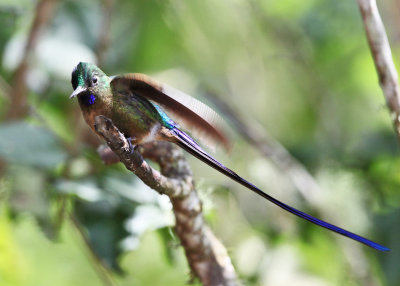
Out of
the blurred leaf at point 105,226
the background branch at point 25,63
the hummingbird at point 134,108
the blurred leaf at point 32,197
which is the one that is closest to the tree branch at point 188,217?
the hummingbird at point 134,108

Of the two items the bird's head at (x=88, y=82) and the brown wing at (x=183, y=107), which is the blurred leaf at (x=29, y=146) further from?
the brown wing at (x=183, y=107)

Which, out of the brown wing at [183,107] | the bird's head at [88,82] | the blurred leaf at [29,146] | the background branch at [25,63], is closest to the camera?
the brown wing at [183,107]

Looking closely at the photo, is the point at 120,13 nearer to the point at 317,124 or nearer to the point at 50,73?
the point at 50,73

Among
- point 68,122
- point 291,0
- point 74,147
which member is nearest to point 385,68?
point 74,147

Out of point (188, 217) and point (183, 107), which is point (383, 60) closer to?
point (183, 107)

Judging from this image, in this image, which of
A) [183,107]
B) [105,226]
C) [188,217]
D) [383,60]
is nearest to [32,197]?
[105,226]

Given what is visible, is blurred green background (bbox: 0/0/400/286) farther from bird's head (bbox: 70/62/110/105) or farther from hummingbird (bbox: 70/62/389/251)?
bird's head (bbox: 70/62/110/105)
